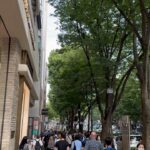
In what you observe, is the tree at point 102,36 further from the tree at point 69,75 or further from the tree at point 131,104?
the tree at point 131,104

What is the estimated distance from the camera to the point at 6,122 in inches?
439

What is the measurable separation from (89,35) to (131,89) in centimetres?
2062

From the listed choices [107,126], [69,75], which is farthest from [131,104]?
[107,126]

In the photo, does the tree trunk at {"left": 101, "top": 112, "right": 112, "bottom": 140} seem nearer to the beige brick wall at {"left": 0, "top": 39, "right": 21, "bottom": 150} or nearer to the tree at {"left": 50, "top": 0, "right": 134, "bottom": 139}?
the tree at {"left": 50, "top": 0, "right": 134, "bottom": 139}

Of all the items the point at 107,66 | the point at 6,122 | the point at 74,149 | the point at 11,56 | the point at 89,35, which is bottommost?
the point at 74,149

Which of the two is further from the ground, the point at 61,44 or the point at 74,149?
the point at 61,44

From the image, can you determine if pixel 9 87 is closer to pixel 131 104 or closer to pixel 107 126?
pixel 107 126

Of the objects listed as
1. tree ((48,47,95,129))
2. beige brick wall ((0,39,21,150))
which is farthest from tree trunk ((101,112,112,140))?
beige brick wall ((0,39,21,150))

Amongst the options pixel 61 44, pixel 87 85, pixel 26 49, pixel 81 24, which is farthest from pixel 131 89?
pixel 26 49

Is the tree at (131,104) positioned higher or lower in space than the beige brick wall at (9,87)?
higher

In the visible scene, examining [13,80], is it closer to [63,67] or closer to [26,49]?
[26,49]

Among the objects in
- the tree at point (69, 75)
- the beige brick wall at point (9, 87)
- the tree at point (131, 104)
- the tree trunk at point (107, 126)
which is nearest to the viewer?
the beige brick wall at point (9, 87)

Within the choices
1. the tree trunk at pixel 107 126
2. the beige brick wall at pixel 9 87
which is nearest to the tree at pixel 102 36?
the tree trunk at pixel 107 126

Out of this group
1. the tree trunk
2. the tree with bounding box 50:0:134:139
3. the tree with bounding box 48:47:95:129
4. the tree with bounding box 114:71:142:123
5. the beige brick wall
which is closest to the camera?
the beige brick wall
